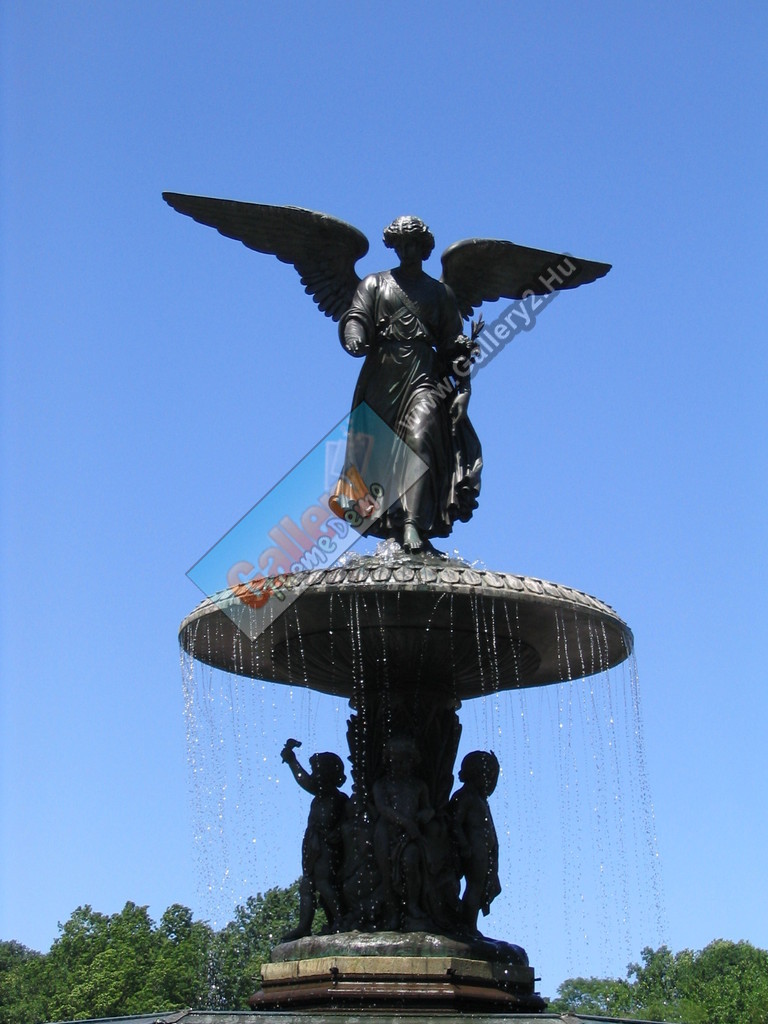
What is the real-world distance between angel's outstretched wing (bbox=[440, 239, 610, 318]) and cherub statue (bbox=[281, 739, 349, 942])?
478 centimetres

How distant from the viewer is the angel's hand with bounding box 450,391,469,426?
518 inches

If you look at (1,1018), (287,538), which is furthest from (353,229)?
(1,1018)

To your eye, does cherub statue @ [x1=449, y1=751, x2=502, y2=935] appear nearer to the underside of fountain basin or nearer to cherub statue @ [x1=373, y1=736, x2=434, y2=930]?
cherub statue @ [x1=373, y1=736, x2=434, y2=930]

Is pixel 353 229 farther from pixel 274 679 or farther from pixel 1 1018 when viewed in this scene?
pixel 1 1018

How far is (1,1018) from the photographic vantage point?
5294 cm

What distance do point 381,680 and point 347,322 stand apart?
328cm

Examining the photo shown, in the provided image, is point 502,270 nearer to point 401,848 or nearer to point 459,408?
point 459,408

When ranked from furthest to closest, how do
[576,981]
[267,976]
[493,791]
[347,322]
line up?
[576,981] → [347,322] → [493,791] → [267,976]

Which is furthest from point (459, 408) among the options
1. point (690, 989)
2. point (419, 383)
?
point (690, 989)

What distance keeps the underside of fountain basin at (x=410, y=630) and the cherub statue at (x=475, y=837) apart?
90 cm

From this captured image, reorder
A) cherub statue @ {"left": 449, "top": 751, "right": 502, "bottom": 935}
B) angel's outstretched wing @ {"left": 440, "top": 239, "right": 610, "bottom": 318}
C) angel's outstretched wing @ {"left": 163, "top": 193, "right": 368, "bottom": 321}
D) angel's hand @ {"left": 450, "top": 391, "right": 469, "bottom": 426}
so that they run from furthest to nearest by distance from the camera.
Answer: angel's outstretched wing @ {"left": 440, "top": 239, "right": 610, "bottom": 318}
angel's outstretched wing @ {"left": 163, "top": 193, "right": 368, "bottom": 321}
angel's hand @ {"left": 450, "top": 391, "right": 469, "bottom": 426}
cherub statue @ {"left": 449, "top": 751, "right": 502, "bottom": 935}

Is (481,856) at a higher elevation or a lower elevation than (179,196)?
lower

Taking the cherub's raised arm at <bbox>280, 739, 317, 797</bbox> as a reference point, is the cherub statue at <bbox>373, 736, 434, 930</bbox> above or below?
below

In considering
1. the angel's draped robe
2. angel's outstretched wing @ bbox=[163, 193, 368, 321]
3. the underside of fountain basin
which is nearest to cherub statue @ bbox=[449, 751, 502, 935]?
the underside of fountain basin
